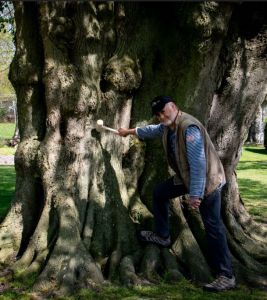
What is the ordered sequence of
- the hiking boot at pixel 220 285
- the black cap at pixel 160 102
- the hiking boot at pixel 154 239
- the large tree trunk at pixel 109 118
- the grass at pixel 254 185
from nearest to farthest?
the black cap at pixel 160 102, the hiking boot at pixel 220 285, the large tree trunk at pixel 109 118, the hiking boot at pixel 154 239, the grass at pixel 254 185

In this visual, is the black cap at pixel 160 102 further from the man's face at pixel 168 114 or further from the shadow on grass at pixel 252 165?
the shadow on grass at pixel 252 165

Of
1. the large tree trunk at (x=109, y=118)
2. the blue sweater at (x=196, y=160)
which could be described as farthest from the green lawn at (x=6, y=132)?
the blue sweater at (x=196, y=160)

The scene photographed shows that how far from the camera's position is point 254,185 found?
16.0 metres

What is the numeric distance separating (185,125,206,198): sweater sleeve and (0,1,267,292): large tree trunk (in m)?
1.26

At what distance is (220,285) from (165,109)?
2137 mm

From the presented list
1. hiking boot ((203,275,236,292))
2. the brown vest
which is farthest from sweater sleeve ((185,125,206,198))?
hiking boot ((203,275,236,292))

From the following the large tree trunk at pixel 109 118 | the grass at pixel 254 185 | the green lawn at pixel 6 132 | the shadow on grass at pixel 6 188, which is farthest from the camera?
the green lawn at pixel 6 132

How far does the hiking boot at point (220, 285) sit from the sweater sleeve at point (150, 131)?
1900mm

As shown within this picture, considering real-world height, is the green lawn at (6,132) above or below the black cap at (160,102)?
below

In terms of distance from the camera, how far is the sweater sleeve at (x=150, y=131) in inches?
258

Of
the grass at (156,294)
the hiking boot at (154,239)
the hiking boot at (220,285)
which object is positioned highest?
the hiking boot at (154,239)

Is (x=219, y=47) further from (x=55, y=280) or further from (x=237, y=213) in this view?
(x=55, y=280)

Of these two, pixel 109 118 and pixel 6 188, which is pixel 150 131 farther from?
pixel 6 188

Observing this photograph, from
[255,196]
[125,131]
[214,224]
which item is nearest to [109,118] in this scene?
[125,131]
